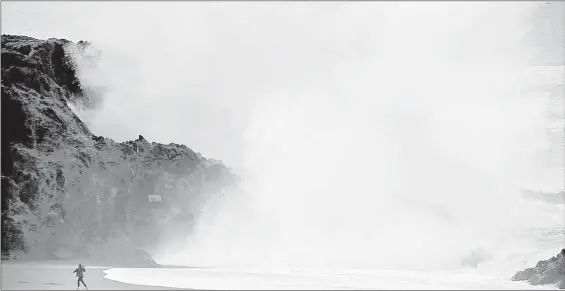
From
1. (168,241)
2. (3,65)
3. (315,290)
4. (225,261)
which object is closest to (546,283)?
(315,290)

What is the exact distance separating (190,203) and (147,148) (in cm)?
884

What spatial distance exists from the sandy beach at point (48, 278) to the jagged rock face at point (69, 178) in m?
7.05

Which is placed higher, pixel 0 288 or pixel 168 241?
pixel 168 241

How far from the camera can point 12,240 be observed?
198 ft

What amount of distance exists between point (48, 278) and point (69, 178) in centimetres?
2561

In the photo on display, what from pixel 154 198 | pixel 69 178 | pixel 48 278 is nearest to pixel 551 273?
pixel 48 278

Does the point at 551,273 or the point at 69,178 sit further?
the point at 69,178

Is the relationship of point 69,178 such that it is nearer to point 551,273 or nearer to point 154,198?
point 154,198

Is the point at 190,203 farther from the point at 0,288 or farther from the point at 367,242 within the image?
the point at 0,288

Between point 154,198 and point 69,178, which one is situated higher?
point 69,178

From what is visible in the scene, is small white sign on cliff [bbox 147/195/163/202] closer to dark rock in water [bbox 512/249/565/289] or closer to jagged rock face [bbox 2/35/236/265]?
jagged rock face [bbox 2/35/236/265]

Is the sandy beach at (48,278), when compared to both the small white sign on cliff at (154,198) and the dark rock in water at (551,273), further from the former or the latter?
the dark rock in water at (551,273)

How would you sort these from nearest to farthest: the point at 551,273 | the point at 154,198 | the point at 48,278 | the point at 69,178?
the point at 48,278 < the point at 551,273 < the point at 69,178 < the point at 154,198

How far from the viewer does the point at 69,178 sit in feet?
219
